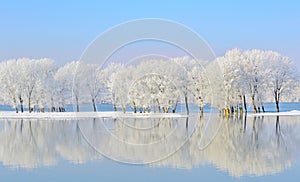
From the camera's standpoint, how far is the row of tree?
3325 cm

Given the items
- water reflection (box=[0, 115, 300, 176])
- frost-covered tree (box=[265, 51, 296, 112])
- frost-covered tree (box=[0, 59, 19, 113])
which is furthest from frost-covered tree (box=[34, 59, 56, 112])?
water reflection (box=[0, 115, 300, 176])

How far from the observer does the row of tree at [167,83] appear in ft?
109

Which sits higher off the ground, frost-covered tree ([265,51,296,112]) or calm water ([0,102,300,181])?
frost-covered tree ([265,51,296,112])

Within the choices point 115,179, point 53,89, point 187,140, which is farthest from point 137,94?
point 115,179

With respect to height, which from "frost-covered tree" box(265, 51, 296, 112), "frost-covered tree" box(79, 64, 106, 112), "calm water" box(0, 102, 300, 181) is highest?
"frost-covered tree" box(265, 51, 296, 112)

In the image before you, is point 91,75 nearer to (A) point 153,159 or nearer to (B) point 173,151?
(B) point 173,151

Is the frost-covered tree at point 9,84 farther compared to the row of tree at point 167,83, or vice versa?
the frost-covered tree at point 9,84

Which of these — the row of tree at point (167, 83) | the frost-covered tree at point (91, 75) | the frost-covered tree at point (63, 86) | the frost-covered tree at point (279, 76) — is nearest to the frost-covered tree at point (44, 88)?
the row of tree at point (167, 83)

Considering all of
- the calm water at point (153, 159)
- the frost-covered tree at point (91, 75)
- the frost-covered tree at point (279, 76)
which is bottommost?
the calm water at point (153, 159)

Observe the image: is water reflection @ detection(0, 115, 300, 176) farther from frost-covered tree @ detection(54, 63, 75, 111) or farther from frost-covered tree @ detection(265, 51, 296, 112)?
frost-covered tree @ detection(54, 63, 75, 111)

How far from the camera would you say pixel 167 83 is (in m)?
42.0

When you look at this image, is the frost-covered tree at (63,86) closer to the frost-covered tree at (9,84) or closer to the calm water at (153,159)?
the frost-covered tree at (9,84)

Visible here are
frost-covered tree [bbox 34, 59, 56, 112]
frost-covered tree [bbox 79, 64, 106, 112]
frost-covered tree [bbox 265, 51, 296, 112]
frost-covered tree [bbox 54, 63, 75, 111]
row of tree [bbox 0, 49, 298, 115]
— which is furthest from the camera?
frost-covered tree [bbox 54, 63, 75, 111]

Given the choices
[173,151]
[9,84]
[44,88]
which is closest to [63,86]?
[44,88]
